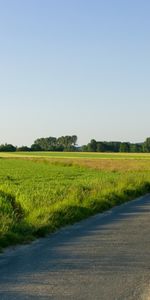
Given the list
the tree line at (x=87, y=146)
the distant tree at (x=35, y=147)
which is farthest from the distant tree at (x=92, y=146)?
the distant tree at (x=35, y=147)

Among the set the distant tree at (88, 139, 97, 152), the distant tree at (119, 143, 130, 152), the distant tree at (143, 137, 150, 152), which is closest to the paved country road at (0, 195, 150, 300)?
the distant tree at (143, 137, 150, 152)

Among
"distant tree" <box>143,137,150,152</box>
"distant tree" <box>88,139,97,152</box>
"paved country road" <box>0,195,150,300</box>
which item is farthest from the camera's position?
"distant tree" <box>88,139,97,152</box>

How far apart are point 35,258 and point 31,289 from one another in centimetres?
181

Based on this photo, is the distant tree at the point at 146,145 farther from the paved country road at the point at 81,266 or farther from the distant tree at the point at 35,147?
the paved country road at the point at 81,266

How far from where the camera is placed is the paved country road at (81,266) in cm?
618

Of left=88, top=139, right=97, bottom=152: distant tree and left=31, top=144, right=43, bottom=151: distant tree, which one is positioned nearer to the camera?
left=88, top=139, right=97, bottom=152: distant tree

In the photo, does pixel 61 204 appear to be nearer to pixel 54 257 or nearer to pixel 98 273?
pixel 54 257

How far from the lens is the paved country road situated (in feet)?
20.3

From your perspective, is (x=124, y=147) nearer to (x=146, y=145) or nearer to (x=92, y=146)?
(x=146, y=145)

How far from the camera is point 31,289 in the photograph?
6.28m

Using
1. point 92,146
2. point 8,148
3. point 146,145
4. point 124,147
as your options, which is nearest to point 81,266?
point 146,145

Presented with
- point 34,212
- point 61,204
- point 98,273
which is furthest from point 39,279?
point 61,204

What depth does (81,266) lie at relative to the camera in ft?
25.0

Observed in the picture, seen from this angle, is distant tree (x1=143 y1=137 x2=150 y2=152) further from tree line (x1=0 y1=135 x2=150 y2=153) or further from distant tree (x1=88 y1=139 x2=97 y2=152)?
distant tree (x1=88 y1=139 x2=97 y2=152)
